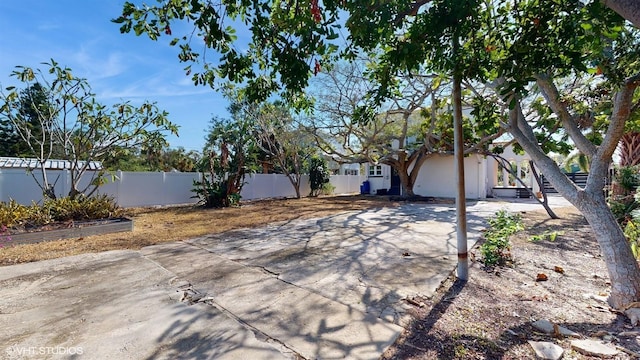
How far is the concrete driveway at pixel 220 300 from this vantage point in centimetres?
223

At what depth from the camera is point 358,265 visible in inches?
169

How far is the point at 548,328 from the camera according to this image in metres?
2.50

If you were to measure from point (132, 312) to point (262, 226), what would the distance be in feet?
16.1

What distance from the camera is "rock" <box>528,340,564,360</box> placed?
213cm

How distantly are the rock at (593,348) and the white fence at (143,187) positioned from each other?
37.4ft

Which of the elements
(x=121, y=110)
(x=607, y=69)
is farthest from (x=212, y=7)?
(x=121, y=110)

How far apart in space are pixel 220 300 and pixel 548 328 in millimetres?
3082

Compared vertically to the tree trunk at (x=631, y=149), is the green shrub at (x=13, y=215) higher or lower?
lower

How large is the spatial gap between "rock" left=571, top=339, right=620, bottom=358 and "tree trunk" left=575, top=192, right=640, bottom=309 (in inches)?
36.7

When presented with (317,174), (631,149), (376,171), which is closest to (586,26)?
(631,149)

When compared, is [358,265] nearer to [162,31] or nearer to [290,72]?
[290,72]

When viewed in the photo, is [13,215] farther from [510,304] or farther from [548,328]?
[548,328]

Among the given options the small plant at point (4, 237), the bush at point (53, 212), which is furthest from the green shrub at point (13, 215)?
the small plant at point (4, 237)

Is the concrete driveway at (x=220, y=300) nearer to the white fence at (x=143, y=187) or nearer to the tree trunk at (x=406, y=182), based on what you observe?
the white fence at (x=143, y=187)
